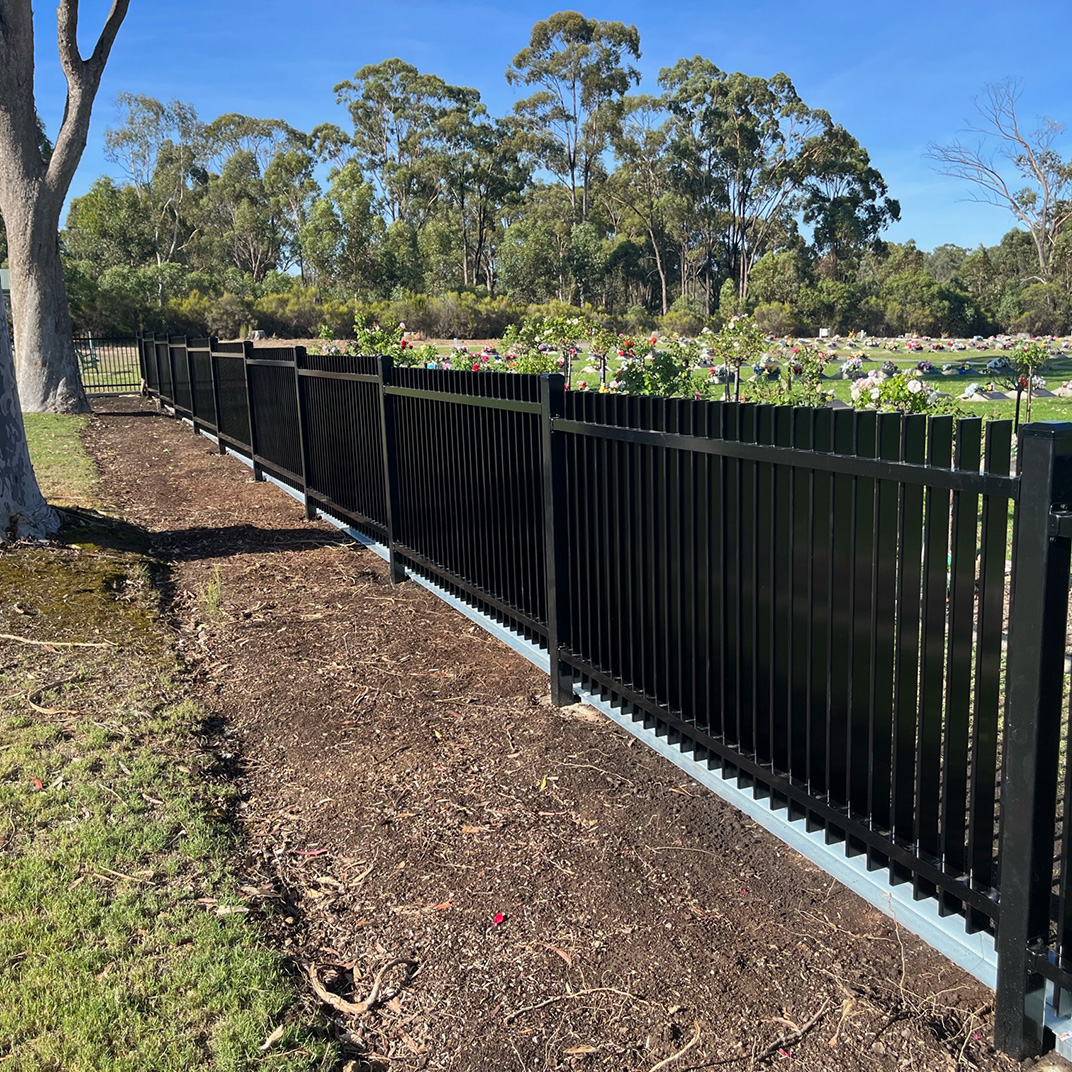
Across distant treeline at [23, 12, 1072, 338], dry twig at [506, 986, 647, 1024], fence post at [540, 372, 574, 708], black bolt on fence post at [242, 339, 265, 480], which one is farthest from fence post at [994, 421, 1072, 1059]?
distant treeline at [23, 12, 1072, 338]

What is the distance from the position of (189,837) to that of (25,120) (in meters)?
19.4

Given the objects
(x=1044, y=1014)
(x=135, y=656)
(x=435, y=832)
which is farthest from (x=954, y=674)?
(x=135, y=656)

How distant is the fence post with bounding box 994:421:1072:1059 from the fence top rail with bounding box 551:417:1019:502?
0.28 ft

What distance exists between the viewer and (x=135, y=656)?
560 cm

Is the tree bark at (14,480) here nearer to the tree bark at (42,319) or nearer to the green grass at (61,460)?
the green grass at (61,460)

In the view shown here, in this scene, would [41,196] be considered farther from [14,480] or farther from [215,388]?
[14,480]

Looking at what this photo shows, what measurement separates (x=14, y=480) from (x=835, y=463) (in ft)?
20.8

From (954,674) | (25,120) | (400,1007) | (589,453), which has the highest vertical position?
(25,120)

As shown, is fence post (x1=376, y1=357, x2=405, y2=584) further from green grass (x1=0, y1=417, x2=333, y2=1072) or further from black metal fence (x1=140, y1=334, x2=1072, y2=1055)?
green grass (x1=0, y1=417, x2=333, y2=1072)

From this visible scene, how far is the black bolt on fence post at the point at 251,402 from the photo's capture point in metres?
11.3

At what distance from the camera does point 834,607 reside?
291cm

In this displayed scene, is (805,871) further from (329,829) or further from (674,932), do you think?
(329,829)

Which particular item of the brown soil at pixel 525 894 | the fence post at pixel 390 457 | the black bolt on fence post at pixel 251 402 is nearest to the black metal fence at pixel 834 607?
the brown soil at pixel 525 894

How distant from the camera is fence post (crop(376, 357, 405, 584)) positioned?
6.75 m
